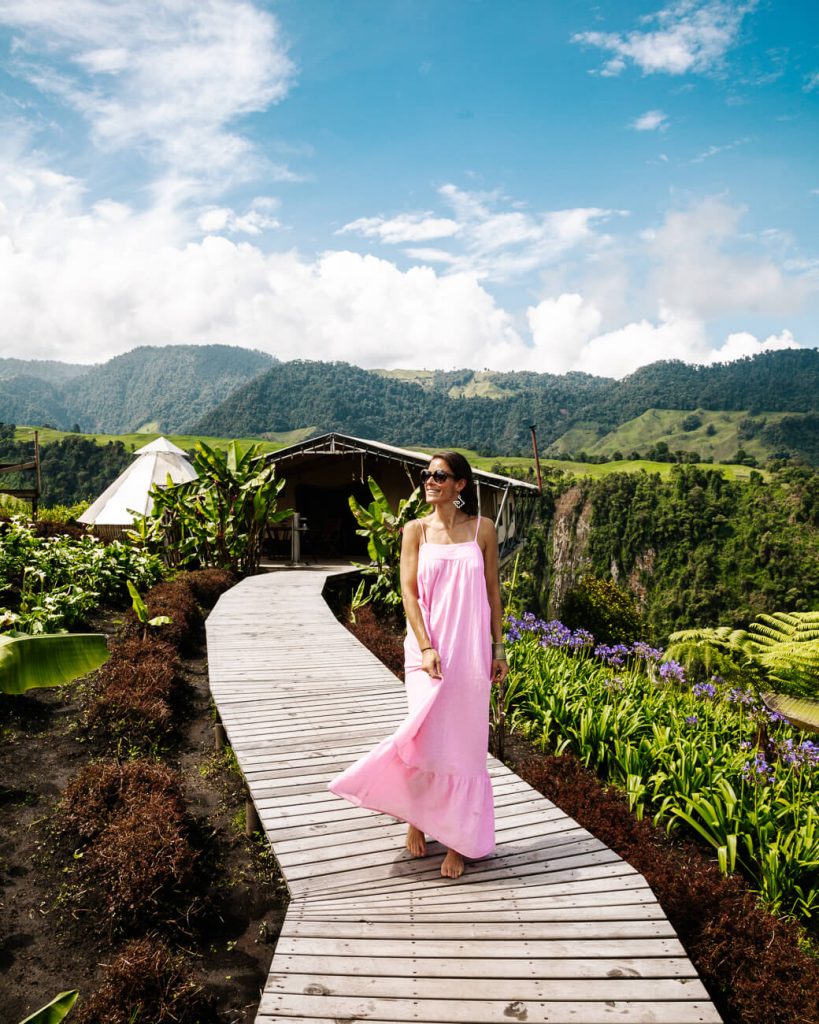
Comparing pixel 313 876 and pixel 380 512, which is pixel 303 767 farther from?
pixel 380 512

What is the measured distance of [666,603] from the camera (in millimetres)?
58750

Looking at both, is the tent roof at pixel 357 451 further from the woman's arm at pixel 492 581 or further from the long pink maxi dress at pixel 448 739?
the long pink maxi dress at pixel 448 739

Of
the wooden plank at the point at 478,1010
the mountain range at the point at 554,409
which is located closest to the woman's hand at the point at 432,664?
the wooden plank at the point at 478,1010

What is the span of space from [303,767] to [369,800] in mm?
1293

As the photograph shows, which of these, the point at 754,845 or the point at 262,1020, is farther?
the point at 754,845

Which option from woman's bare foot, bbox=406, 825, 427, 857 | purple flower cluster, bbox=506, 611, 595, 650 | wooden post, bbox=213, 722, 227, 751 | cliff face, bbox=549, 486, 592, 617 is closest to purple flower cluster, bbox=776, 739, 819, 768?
purple flower cluster, bbox=506, 611, 595, 650

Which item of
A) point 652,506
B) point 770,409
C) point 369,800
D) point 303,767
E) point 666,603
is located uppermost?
point 770,409

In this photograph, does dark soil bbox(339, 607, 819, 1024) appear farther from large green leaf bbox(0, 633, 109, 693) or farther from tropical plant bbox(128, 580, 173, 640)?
tropical plant bbox(128, 580, 173, 640)

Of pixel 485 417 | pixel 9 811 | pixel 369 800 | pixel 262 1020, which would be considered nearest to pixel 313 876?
pixel 369 800

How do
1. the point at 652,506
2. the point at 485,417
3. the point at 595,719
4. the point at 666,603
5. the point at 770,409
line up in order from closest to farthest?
the point at 595,719 < the point at 666,603 < the point at 652,506 < the point at 770,409 < the point at 485,417

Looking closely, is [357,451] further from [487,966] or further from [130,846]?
[487,966]

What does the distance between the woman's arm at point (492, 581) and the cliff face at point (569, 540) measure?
65421 millimetres

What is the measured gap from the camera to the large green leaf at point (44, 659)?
8.80 feet

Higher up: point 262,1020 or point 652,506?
point 262,1020
